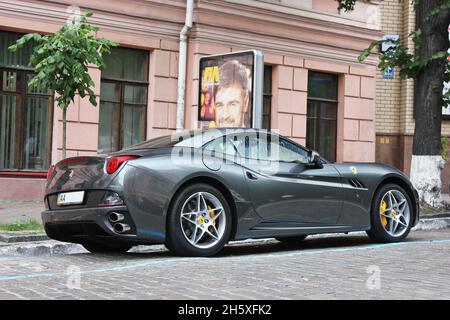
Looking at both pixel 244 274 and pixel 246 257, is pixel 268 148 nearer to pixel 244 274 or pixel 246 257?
pixel 246 257

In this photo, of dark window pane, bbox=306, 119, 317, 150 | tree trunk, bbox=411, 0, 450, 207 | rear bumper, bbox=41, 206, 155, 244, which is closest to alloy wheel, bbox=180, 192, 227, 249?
rear bumper, bbox=41, 206, 155, 244

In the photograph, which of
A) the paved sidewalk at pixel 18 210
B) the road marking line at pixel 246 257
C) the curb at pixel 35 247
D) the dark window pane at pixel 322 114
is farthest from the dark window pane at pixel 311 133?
the curb at pixel 35 247

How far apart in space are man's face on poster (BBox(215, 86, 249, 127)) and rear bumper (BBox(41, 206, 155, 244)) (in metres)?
6.01

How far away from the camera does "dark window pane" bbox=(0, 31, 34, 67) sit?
542 inches

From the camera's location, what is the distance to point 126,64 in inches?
612

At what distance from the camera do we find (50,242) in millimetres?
8781

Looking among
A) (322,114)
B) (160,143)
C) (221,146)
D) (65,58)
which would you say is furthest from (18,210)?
(322,114)

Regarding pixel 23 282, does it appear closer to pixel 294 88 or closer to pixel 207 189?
pixel 207 189

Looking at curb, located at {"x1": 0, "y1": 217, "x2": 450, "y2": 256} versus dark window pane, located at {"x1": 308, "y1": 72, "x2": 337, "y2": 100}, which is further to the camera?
dark window pane, located at {"x1": 308, "y1": 72, "x2": 337, "y2": 100}

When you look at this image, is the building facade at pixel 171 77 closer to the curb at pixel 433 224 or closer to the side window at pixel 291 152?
the curb at pixel 433 224

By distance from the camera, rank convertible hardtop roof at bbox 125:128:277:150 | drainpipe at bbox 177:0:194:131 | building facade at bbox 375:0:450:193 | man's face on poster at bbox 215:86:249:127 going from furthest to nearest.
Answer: building facade at bbox 375:0:450:193, drainpipe at bbox 177:0:194:131, man's face on poster at bbox 215:86:249:127, convertible hardtop roof at bbox 125:128:277:150

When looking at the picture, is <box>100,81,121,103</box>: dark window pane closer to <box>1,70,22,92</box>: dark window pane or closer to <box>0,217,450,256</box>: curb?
<box>1,70,22,92</box>: dark window pane

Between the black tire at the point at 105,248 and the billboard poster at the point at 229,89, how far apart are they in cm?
500

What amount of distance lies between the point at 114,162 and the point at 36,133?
7.74m
